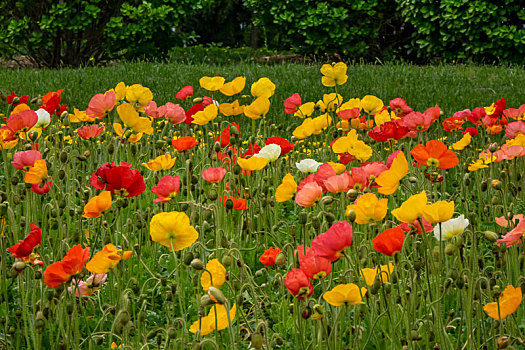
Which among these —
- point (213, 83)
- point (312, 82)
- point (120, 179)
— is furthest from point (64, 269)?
point (312, 82)

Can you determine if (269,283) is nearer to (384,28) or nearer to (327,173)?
(327,173)

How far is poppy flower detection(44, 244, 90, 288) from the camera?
4.26ft

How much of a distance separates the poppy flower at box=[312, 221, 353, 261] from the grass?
4.45m

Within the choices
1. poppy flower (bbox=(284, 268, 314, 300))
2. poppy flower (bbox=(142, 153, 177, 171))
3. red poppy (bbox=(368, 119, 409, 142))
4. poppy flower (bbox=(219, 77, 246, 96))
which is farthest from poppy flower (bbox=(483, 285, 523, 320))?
poppy flower (bbox=(219, 77, 246, 96))

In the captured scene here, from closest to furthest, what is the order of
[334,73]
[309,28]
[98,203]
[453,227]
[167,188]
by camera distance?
[453,227]
[98,203]
[167,188]
[334,73]
[309,28]

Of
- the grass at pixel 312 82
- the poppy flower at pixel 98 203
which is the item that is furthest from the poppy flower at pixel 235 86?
the grass at pixel 312 82

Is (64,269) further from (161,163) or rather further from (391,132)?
(391,132)

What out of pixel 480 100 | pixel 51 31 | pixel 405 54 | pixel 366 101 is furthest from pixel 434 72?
pixel 51 31

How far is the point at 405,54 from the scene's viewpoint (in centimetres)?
1203

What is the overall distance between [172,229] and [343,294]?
43 cm

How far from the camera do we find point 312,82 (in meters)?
7.13

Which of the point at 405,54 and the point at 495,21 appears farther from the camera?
the point at 405,54

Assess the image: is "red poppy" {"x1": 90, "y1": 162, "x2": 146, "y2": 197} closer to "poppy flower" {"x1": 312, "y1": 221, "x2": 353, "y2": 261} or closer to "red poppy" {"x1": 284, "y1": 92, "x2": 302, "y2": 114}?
"poppy flower" {"x1": 312, "y1": 221, "x2": 353, "y2": 261}

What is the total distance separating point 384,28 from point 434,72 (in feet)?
13.6
